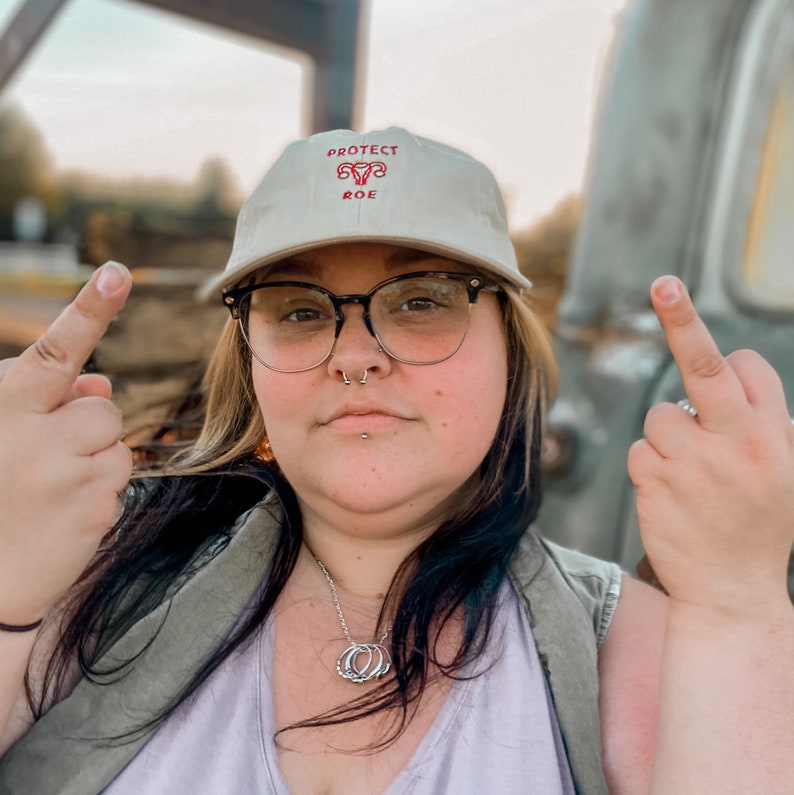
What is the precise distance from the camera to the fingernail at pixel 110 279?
98 cm

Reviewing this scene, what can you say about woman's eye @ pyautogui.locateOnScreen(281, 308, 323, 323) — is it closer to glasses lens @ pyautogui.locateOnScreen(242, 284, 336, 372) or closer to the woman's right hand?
glasses lens @ pyautogui.locateOnScreen(242, 284, 336, 372)

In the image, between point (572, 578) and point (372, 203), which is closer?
point (372, 203)

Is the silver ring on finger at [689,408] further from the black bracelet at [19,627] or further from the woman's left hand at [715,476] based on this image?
the black bracelet at [19,627]

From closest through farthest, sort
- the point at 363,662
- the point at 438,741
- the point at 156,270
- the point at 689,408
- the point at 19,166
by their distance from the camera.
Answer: the point at 689,408, the point at 438,741, the point at 363,662, the point at 156,270, the point at 19,166

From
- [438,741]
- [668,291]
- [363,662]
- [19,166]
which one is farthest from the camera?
[19,166]

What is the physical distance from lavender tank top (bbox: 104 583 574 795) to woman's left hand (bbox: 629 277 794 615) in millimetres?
309

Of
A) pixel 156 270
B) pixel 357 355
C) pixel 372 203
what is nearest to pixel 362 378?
pixel 357 355

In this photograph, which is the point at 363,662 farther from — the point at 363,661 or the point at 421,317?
the point at 421,317

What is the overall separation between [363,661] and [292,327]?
55 cm

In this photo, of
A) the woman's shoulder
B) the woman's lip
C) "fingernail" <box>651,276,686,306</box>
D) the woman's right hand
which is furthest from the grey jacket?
"fingernail" <box>651,276,686,306</box>

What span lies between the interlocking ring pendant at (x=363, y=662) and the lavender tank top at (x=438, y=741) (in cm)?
12

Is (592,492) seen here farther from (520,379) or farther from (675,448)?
(675,448)

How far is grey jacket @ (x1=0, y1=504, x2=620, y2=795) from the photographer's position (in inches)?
45.0

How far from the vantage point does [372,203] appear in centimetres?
118
